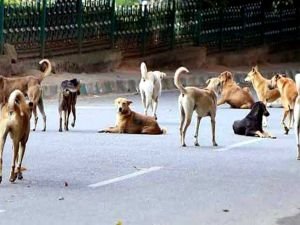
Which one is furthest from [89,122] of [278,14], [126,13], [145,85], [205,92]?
[278,14]

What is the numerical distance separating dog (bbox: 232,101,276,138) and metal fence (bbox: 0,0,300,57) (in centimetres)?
922

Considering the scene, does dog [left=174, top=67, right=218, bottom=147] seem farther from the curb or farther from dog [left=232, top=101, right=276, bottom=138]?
the curb

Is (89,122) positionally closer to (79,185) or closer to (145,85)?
(145,85)

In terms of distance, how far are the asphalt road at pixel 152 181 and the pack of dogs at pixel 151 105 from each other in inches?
9.9

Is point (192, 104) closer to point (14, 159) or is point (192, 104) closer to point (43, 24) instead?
point (14, 159)

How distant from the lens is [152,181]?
38.0ft

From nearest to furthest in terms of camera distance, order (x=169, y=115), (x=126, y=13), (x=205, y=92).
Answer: (x=205, y=92)
(x=169, y=115)
(x=126, y=13)

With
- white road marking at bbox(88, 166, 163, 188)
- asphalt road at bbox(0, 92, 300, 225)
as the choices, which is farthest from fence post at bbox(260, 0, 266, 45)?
white road marking at bbox(88, 166, 163, 188)

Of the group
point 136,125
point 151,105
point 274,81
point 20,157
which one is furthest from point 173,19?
point 20,157

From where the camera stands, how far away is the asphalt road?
952 cm

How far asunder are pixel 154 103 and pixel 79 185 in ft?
26.6

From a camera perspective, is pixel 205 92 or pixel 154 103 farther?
pixel 154 103

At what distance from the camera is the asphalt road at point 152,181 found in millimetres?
9523

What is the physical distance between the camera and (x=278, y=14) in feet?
123
